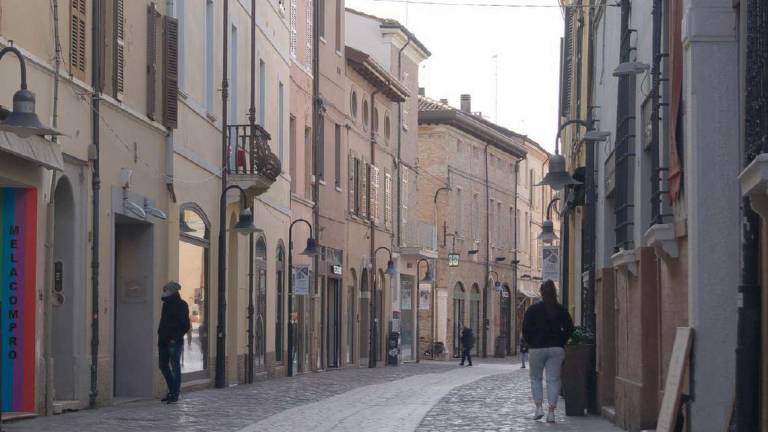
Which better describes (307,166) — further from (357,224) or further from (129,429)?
(129,429)

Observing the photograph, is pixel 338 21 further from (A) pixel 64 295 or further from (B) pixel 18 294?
(B) pixel 18 294

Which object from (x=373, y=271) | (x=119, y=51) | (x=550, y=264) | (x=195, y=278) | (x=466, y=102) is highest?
(x=466, y=102)

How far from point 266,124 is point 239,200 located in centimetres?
379

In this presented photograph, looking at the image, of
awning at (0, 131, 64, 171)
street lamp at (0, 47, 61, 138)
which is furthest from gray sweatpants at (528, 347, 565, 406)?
street lamp at (0, 47, 61, 138)

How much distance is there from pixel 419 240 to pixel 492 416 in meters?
39.3

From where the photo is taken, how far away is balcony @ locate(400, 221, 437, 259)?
58.3 meters

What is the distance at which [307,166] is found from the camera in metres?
41.5

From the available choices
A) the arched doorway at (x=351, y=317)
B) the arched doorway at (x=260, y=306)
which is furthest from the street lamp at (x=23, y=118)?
the arched doorway at (x=351, y=317)

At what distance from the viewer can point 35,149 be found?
17.8 meters

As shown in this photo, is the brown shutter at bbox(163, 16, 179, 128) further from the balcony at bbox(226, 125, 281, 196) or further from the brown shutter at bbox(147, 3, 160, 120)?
the balcony at bbox(226, 125, 281, 196)

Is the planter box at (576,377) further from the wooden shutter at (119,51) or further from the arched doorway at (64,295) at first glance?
the wooden shutter at (119,51)

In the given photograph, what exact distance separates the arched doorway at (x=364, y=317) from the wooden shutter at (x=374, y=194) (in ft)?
7.29

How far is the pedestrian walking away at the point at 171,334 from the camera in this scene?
74.1 ft

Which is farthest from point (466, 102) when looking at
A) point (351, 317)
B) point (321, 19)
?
point (321, 19)
